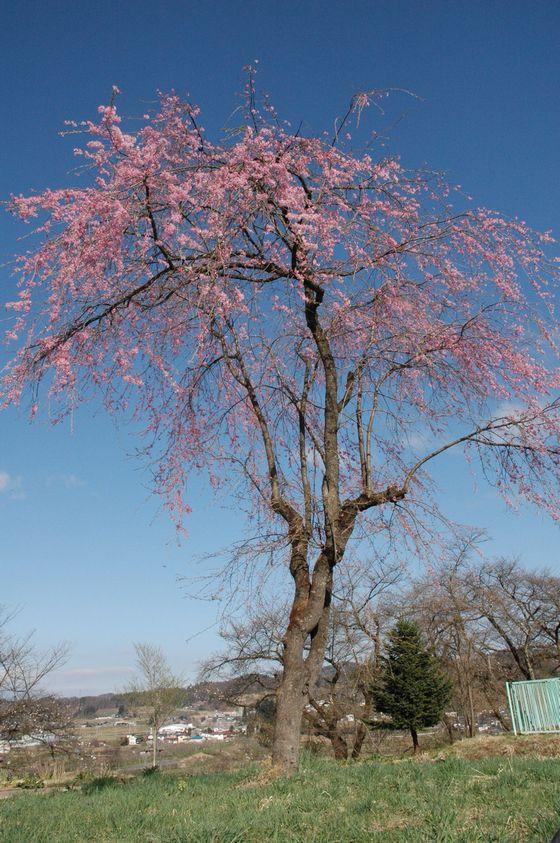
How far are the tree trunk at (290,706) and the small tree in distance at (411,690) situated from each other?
58.9 feet

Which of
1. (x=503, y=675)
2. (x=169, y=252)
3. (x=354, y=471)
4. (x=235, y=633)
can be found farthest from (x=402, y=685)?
(x=169, y=252)

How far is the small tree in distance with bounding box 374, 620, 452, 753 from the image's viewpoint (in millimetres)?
23641

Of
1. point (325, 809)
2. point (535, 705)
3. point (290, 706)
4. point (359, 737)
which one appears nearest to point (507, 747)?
point (535, 705)

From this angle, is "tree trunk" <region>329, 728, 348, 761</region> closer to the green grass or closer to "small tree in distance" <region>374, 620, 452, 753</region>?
"small tree in distance" <region>374, 620, 452, 753</region>

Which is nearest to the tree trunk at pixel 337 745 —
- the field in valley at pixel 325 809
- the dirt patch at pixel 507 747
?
the dirt patch at pixel 507 747

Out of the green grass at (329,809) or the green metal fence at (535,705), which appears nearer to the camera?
the green grass at (329,809)

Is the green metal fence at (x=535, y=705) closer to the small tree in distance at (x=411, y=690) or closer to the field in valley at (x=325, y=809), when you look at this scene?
the small tree in distance at (x=411, y=690)

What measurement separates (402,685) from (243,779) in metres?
19.4

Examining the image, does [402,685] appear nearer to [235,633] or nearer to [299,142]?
[235,633]

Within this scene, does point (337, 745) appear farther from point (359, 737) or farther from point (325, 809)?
point (325, 809)

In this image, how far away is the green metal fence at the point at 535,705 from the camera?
14.9 metres

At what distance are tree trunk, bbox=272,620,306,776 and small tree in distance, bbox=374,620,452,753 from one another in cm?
1795

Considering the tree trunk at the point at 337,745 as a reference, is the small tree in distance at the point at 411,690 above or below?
above

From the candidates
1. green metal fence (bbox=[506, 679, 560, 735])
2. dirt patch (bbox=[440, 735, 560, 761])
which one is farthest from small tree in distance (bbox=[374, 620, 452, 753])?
dirt patch (bbox=[440, 735, 560, 761])
